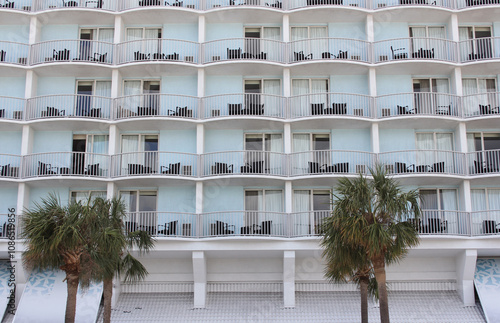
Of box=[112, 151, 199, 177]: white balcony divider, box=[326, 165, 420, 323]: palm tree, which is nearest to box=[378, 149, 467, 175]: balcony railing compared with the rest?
box=[326, 165, 420, 323]: palm tree

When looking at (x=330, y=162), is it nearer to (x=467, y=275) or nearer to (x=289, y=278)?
(x=289, y=278)

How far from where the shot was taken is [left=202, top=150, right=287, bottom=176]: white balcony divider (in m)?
29.9

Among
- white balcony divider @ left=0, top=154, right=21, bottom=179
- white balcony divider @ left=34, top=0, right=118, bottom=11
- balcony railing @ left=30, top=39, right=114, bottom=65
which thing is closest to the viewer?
white balcony divider @ left=0, top=154, right=21, bottom=179

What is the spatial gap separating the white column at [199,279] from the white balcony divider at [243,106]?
274 inches

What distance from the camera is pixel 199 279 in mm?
29016

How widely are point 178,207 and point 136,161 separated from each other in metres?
3.06

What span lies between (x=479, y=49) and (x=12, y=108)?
23823mm

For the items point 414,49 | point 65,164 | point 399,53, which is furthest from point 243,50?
point 65,164

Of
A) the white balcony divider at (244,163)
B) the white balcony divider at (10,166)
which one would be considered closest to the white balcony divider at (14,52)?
the white balcony divider at (10,166)

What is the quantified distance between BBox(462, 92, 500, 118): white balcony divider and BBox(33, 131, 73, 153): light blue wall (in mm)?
19767

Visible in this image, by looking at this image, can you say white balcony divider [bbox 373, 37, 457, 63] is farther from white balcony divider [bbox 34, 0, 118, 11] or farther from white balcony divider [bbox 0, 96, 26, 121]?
white balcony divider [bbox 0, 96, 26, 121]

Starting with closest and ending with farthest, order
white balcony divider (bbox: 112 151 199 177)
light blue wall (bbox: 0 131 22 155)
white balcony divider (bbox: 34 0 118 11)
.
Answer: white balcony divider (bbox: 112 151 199 177), light blue wall (bbox: 0 131 22 155), white balcony divider (bbox: 34 0 118 11)

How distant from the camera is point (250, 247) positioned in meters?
28.5

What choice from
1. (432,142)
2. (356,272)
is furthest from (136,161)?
(432,142)
